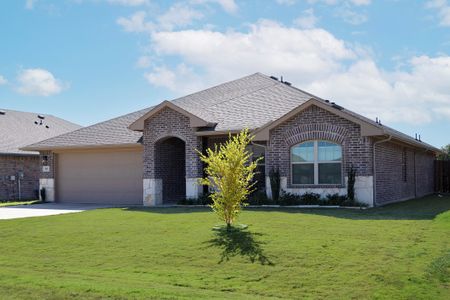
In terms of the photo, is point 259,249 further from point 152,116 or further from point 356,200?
point 152,116

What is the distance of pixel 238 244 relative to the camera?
35.2 ft

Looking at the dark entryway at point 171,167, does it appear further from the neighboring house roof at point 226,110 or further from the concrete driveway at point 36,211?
the concrete driveway at point 36,211

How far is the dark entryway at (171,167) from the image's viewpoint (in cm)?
2231

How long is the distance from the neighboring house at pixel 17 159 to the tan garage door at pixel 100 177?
14.1 ft

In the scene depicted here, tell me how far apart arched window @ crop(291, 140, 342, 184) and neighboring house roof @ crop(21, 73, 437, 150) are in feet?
4.93

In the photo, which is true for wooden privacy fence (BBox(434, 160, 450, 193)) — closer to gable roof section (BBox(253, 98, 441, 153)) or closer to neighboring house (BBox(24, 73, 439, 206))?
neighboring house (BBox(24, 73, 439, 206))

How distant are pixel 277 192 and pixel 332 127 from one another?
2997 millimetres

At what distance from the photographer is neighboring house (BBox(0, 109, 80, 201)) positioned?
95.9ft

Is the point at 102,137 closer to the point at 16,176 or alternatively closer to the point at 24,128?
the point at 16,176

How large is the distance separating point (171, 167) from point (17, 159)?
447 inches

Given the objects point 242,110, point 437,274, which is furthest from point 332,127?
point 437,274

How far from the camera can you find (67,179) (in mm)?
25656

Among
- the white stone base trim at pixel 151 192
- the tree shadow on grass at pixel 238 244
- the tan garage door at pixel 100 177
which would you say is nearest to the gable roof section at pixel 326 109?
the white stone base trim at pixel 151 192

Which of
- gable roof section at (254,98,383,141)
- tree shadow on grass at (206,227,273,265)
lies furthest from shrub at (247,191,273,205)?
tree shadow on grass at (206,227,273,265)
